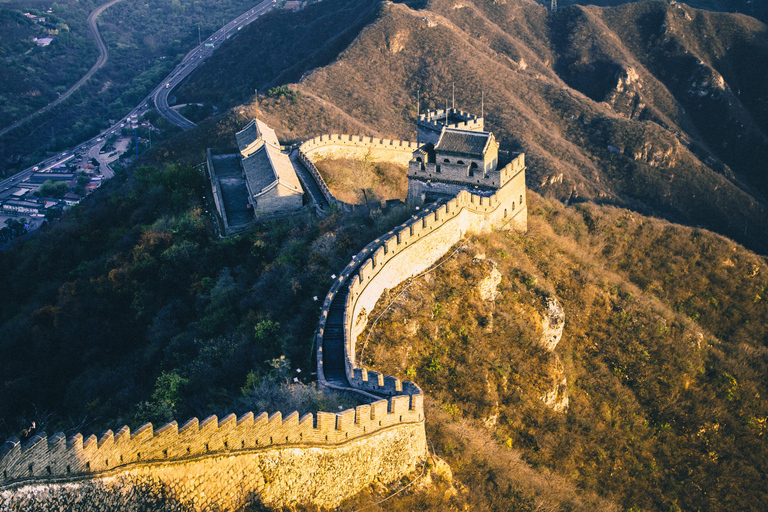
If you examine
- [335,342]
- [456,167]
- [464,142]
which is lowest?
[335,342]

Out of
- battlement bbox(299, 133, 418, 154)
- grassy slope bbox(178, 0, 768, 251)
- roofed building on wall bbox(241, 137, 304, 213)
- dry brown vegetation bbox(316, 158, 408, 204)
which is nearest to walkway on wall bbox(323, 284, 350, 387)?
roofed building on wall bbox(241, 137, 304, 213)

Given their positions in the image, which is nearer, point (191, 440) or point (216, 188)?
point (191, 440)

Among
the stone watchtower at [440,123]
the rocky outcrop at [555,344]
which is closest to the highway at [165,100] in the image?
the stone watchtower at [440,123]

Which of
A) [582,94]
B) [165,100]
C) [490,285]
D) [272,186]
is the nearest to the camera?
[490,285]

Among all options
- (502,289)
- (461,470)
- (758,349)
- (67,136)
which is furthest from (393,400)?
(67,136)

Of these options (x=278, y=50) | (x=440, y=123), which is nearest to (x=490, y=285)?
(x=440, y=123)

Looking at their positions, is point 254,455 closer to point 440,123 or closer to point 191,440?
point 191,440

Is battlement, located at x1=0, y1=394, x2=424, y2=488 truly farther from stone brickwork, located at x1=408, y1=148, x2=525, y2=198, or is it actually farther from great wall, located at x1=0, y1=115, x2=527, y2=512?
stone brickwork, located at x1=408, y1=148, x2=525, y2=198
